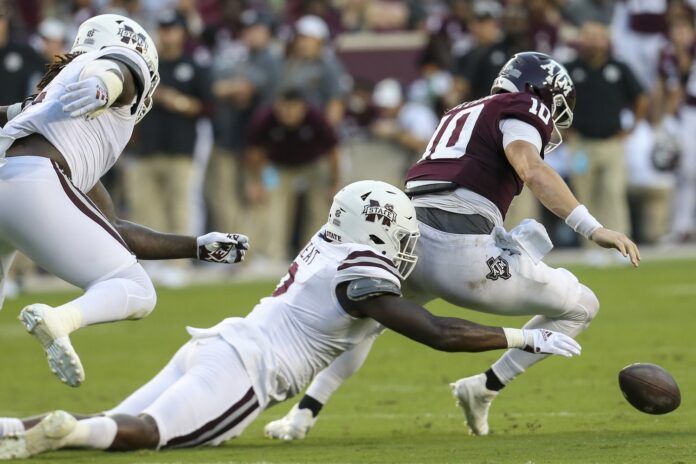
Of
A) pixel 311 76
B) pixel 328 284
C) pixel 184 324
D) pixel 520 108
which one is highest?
pixel 520 108

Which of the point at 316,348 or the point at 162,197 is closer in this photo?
the point at 316,348

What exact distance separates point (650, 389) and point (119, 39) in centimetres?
277

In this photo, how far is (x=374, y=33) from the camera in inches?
713

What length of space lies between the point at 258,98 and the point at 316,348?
899 cm

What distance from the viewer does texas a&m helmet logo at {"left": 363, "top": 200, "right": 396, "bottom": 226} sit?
19.9 feet

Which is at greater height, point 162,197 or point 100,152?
point 100,152

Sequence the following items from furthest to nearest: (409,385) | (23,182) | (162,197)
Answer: (162,197)
(409,385)
(23,182)

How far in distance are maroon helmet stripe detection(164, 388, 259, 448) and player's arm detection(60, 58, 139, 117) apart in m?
1.34

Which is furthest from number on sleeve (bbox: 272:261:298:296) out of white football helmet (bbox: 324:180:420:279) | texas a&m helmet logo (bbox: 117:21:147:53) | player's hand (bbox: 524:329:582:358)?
texas a&m helmet logo (bbox: 117:21:147:53)

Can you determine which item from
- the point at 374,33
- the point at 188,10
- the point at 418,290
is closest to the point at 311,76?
the point at 188,10

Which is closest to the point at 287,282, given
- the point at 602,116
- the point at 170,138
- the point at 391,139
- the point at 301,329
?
the point at 301,329

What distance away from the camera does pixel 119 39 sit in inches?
245

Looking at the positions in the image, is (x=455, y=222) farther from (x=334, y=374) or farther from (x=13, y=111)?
(x=13, y=111)

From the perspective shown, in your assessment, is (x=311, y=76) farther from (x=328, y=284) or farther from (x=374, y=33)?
(x=328, y=284)
